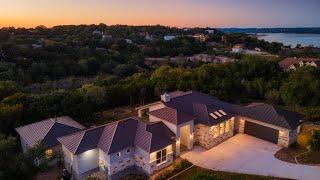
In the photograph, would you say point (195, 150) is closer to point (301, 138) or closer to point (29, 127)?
point (301, 138)

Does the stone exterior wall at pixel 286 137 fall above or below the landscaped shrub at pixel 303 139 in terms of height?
above

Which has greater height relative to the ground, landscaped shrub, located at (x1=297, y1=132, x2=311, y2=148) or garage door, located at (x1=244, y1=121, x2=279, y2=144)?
garage door, located at (x1=244, y1=121, x2=279, y2=144)

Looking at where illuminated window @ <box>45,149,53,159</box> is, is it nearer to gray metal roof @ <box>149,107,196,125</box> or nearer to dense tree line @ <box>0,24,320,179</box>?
dense tree line @ <box>0,24,320,179</box>

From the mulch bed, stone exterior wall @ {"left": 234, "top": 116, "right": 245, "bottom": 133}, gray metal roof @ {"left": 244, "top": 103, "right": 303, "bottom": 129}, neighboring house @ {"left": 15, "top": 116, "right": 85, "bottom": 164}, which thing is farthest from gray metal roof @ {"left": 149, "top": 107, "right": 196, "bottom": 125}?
the mulch bed

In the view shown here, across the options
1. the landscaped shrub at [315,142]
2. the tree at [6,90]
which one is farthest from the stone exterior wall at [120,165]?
the tree at [6,90]

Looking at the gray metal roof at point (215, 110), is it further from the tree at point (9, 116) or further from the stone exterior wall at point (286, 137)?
the tree at point (9, 116)

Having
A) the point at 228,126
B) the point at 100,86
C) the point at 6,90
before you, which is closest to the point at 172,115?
the point at 228,126

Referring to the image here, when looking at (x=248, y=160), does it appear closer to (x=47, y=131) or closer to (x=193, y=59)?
(x=47, y=131)
